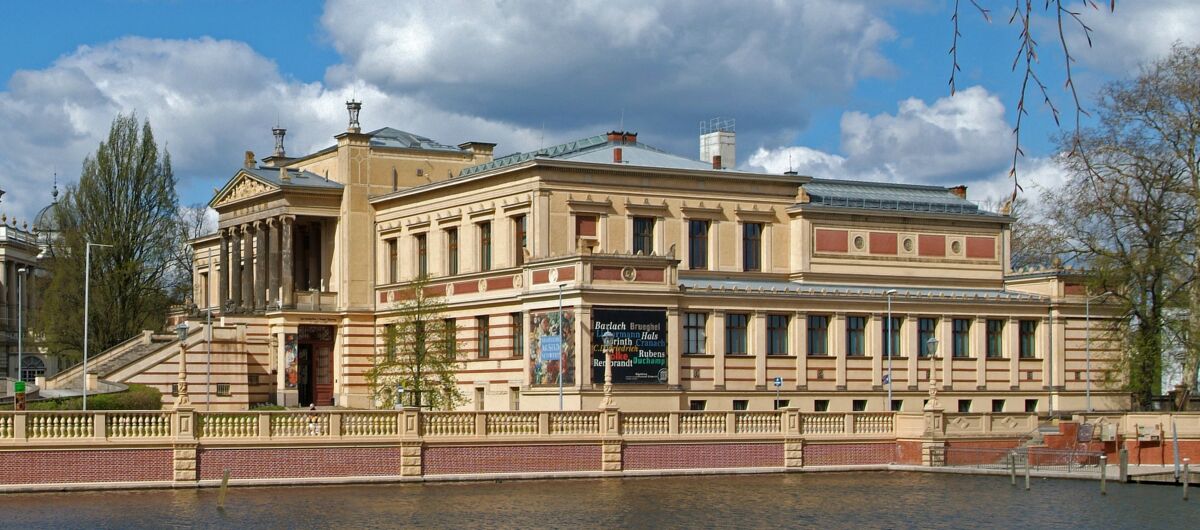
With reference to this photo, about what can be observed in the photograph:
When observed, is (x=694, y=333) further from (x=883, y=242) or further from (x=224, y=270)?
(x=224, y=270)

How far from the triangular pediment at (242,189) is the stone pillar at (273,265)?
1.75 meters

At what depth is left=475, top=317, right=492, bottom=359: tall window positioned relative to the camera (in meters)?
72.3

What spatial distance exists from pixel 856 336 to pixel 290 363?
1060 inches

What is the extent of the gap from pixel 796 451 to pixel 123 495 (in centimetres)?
2186

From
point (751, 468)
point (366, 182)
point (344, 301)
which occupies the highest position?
point (366, 182)

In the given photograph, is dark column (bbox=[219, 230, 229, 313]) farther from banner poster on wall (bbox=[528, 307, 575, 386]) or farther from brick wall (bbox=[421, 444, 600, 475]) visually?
brick wall (bbox=[421, 444, 600, 475])

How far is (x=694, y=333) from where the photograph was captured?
68250mm

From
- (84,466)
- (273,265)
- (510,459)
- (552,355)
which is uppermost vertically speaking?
(273,265)

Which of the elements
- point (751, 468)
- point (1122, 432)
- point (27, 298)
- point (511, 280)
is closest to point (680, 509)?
point (751, 468)

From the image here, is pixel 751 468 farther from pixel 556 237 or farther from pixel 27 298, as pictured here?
pixel 27 298

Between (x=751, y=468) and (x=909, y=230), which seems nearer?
(x=751, y=468)

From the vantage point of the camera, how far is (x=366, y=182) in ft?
271

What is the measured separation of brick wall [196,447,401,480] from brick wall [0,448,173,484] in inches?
47.1

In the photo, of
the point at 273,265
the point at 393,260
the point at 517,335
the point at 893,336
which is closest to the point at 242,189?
the point at 273,265
